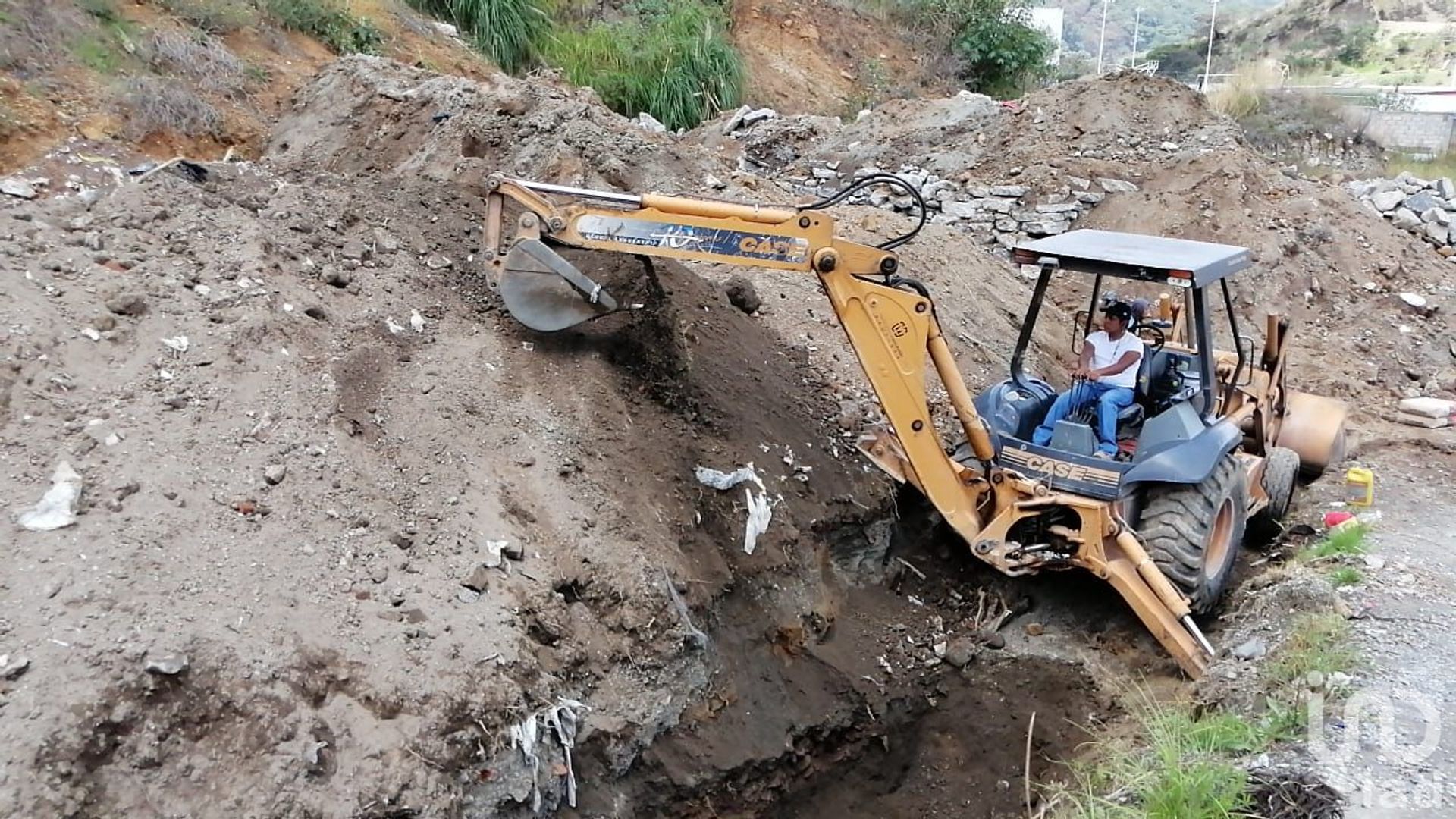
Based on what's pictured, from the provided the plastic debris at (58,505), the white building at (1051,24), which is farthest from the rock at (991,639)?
the white building at (1051,24)

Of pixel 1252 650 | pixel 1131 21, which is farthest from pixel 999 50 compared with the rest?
pixel 1131 21

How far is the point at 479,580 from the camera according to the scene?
4.96m

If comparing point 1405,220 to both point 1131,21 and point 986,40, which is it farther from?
point 1131,21

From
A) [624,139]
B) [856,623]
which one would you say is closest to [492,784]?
[856,623]

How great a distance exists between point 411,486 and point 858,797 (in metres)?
2.71

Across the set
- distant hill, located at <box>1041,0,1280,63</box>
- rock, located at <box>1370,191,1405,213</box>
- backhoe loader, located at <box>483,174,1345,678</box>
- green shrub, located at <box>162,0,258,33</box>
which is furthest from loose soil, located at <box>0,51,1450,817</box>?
distant hill, located at <box>1041,0,1280,63</box>

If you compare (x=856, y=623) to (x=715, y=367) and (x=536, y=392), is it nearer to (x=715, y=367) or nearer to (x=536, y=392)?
(x=715, y=367)

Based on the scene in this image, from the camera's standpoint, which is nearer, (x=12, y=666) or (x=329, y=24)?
(x=12, y=666)

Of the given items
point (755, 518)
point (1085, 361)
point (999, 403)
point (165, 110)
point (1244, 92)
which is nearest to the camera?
point (755, 518)

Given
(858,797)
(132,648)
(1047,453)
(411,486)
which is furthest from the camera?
(1047,453)

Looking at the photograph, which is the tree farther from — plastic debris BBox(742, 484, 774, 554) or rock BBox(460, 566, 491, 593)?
rock BBox(460, 566, 491, 593)

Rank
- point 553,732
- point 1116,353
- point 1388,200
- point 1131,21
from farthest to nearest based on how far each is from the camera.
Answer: point 1131,21, point 1388,200, point 1116,353, point 553,732

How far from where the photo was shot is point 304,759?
410 centimetres

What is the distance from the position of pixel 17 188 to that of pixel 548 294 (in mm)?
2855
